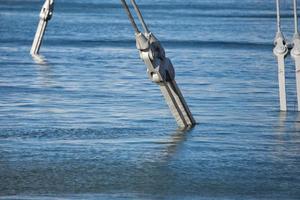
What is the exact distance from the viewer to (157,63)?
1596 cm

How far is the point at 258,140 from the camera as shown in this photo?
53.8 ft

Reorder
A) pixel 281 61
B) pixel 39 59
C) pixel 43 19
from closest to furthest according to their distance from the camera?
1. pixel 281 61
2. pixel 39 59
3. pixel 43 19

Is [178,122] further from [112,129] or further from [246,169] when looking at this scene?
[246,169]

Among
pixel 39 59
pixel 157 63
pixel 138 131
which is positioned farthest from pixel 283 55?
pixel 39 59

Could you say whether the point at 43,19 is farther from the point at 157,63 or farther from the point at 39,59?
the point at 157,63

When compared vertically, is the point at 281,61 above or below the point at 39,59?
below

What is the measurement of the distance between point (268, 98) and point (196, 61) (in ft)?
28.7

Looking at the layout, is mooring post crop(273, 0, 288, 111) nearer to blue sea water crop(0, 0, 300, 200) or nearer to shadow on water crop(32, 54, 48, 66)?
blue sea water crop(0, 0, 300, 200)

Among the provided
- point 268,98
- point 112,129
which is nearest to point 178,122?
point 112,129

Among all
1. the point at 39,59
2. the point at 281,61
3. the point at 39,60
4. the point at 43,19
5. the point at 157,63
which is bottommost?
the point at 157,63

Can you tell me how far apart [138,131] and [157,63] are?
144 cm

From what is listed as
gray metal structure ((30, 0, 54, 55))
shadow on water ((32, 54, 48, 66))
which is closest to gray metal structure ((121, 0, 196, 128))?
shadow on water ((32, 54, 48, 66))

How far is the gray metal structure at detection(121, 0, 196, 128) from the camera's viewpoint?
15.7m

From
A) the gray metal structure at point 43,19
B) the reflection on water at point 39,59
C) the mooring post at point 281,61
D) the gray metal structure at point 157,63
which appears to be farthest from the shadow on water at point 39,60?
the gray metal structure at point 157,63
